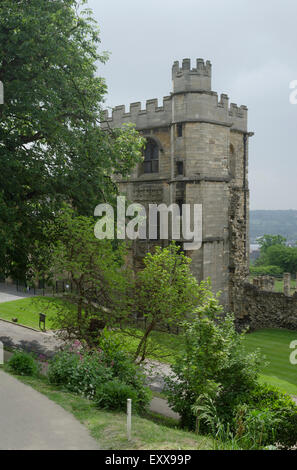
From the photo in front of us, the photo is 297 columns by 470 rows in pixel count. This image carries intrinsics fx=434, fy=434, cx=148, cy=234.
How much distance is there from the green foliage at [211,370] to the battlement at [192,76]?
739 inches

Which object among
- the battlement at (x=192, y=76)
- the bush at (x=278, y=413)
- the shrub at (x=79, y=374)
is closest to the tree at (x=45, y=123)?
the shrub at (x=79, y=374)

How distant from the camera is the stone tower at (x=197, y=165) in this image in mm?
27500

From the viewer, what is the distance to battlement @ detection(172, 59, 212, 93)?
2725 cm

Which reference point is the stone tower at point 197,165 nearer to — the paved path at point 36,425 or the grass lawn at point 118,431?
the grass lawn at point 118,431

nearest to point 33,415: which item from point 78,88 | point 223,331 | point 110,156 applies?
point 223,331

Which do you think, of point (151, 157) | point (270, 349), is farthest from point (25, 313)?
point (270, 349)

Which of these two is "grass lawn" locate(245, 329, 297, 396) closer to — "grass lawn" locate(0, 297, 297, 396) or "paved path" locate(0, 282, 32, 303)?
"grass lawn" locate(0, 297, 297, 396)

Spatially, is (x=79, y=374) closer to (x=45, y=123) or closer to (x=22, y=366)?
(x=22, y=366)

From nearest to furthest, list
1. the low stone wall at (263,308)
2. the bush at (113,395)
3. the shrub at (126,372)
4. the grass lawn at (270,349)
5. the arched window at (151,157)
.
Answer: the bush at (113,395)
the shrub at (126,372)
the grass lawn at (270,349)
the low stone wall at (263,308)
the arched window at (151,157)

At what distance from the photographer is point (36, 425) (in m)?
8.82

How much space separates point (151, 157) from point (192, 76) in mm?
6390

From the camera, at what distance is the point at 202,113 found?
90.3 ft

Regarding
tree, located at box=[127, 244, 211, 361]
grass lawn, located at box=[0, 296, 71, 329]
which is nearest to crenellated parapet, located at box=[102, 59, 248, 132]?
grass lawn, located at box=[0, 296, 71, 329]

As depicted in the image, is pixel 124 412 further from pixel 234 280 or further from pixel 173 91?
pixel 173 91
